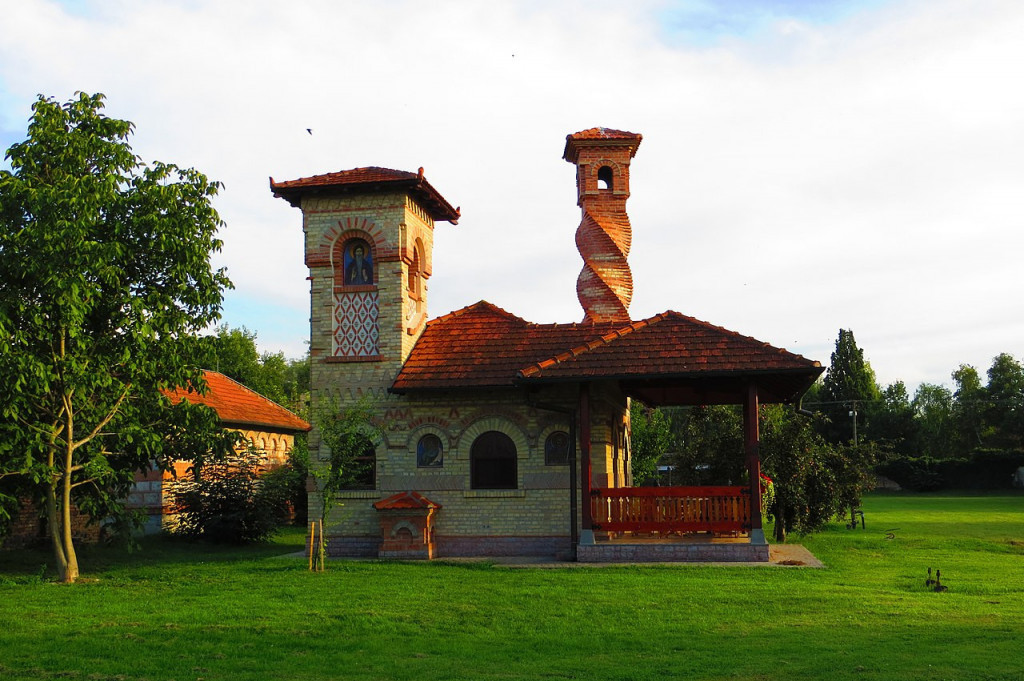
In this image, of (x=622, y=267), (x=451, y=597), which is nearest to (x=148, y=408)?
(x=451, y=597)

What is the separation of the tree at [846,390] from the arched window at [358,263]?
53.3 m

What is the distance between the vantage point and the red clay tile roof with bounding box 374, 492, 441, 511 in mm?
17953

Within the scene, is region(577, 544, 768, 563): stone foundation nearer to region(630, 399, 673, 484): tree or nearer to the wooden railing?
the wooden railing

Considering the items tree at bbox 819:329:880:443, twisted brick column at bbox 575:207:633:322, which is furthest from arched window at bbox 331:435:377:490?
tree at bbox 819:329:880:443

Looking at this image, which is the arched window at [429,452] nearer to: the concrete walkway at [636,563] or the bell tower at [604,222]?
the concrete walkway at [636,563]

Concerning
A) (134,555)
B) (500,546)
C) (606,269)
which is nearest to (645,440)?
(606,269)

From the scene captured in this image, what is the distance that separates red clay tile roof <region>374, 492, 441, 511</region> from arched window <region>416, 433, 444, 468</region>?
83cm

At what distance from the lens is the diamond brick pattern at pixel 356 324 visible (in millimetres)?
19531

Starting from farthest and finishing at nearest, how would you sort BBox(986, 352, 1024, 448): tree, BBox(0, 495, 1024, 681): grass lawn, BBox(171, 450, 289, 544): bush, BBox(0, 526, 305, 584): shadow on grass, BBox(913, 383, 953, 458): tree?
BBox(913, 383, 953, 458): tree, BBox(986, 352, 1024, 448): tree, BBox(171, 450, 289, 544): bush, BBox(0, 526, 305, 584): shadow on grass, BBox(0, 495, 1024, 681): grass lawn

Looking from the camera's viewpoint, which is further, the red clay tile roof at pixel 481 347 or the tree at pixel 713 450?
the tree at pixel 713 450

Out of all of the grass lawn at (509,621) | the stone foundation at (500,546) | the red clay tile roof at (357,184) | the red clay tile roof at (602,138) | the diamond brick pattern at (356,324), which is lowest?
the grass lawn at (509,621)

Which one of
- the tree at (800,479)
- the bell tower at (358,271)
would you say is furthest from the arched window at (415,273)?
the tree at (800,479)

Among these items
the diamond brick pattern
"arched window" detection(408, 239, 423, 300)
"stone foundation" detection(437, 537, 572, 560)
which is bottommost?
"stone foundation" detection(437, 537, 572, 560)

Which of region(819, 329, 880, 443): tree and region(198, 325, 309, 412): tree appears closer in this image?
region(198, 325, 309, 412): tree
